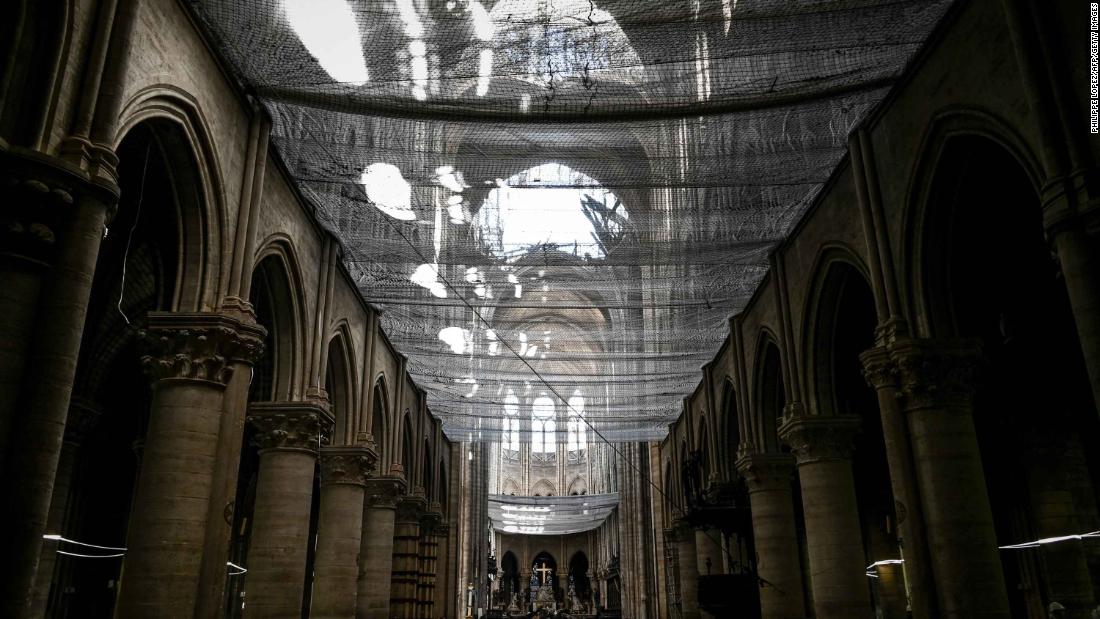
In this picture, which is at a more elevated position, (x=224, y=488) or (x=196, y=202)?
(x=196, y=202)

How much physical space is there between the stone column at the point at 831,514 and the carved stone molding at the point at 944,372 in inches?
154

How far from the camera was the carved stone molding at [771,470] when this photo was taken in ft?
57.2

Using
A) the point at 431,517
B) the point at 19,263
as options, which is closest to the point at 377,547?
the point at 431,517

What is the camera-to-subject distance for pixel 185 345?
9.88m

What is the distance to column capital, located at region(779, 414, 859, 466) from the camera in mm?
14180

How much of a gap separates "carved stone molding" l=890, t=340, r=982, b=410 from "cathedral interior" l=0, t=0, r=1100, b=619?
0.13 feet

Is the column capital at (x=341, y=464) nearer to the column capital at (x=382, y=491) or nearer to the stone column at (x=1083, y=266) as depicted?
the column capital at (x=382, y=491)

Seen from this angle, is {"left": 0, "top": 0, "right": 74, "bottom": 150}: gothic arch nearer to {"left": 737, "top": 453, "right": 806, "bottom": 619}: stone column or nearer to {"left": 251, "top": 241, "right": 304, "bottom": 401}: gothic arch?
{"left": 251, "top": 241, "right": 304, "bottom": 401}: gothic arch

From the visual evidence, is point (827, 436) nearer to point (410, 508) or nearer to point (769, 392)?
point (769, 392)

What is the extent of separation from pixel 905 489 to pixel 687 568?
58.8 ft

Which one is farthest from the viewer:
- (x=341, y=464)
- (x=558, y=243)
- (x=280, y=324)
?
(x=341, y=464)

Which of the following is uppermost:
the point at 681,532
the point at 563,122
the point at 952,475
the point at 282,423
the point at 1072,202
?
the point at 563,122

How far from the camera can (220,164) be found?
10.4 meters

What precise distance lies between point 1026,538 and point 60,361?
17.7 m
